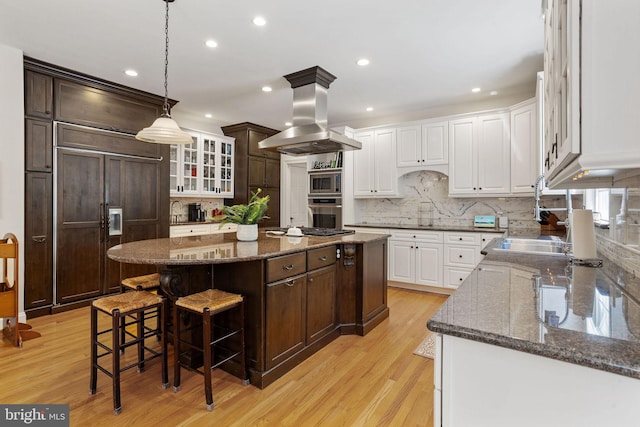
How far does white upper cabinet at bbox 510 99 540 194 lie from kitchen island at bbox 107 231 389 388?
7.86ft

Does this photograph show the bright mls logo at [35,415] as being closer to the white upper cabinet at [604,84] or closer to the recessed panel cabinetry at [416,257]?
the white upper cabinet at [604,84]

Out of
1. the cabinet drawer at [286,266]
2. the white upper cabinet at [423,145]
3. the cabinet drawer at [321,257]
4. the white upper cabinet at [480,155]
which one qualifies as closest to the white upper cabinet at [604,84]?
the cabinet drawer at [286,266]

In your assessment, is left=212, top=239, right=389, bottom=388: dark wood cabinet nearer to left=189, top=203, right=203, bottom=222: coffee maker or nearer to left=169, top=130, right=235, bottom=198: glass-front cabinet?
left=169, top=130, right=235, bottom=198: glass-front cabinet

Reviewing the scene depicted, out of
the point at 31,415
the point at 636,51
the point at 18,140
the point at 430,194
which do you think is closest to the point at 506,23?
the point at 636,51

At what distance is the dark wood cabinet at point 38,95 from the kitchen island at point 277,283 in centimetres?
220

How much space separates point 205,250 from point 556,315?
202 centimetres

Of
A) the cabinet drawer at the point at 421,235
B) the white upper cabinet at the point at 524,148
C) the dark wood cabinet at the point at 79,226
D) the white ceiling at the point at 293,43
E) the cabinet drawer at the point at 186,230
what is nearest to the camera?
the white ceiling at the point at 293,43

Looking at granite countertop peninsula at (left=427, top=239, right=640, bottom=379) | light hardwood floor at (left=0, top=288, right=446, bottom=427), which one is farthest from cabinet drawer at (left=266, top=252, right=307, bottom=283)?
granite countertop peninsula at (left=427, top=239, right=640, bottom=379)

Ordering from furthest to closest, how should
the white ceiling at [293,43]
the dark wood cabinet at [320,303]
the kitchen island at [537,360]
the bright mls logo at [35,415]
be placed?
the dark wood cabinet at [320,303]
the white ceiling at [293,43]
the bright mls logo at [35,415]
the kitchen island at [537,360]

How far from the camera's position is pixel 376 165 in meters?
5.33

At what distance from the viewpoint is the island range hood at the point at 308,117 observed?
3.60 metres

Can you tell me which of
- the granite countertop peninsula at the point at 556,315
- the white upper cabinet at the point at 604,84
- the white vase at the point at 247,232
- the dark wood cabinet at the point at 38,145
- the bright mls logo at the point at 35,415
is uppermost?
the dark wood cabinet at the point at 38,145

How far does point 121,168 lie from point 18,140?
1.04 metres

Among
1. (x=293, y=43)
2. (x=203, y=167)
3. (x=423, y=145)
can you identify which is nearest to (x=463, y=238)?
(x=423, y=145)
